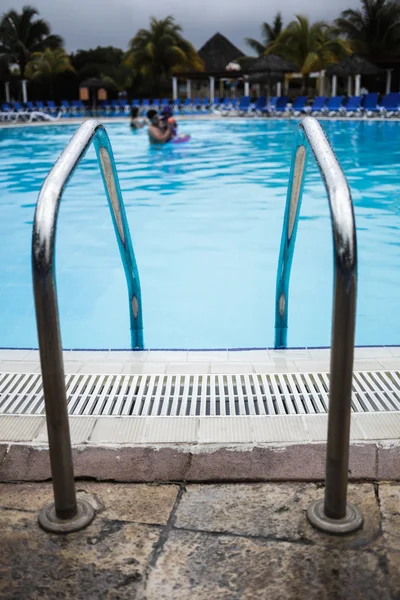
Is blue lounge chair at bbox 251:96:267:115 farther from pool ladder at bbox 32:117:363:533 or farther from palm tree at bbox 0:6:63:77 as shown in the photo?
pool ladder at bbox 32:117:363:533

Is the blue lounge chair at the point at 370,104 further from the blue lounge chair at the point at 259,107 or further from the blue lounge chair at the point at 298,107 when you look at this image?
the blue lounge chair at the point at 259,107

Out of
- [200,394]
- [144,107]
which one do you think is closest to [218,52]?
[144,107]

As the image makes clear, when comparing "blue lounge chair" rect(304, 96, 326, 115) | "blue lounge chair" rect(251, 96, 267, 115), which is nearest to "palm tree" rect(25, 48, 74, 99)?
"blue lounge chair" rect(251, 96, 267, 115)

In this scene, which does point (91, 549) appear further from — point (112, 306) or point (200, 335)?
point (112, 306)

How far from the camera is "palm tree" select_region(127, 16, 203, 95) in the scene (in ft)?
143

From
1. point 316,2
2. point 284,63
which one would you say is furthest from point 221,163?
point 316,2

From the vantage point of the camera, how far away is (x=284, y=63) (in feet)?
99.6

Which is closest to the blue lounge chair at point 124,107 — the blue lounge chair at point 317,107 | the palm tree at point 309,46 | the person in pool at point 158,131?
the palm tree at point 309,46

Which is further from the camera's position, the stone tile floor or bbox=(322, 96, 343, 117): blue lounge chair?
bbox=(322, 96, 343, 117): blue lounge chair

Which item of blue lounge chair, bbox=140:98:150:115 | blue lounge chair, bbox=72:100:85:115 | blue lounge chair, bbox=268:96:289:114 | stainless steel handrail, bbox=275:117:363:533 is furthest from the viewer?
blue lounge chair, bbox=72:100:85:115

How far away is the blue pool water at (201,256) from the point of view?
16.0ft

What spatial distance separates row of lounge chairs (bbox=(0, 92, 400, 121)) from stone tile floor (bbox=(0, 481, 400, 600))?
81.0 ft

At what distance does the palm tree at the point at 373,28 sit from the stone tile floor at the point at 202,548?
42336 millimetres

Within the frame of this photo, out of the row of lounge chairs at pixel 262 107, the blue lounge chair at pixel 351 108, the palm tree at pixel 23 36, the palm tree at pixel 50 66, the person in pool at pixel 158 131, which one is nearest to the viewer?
the person in pool at pixel 158 131
